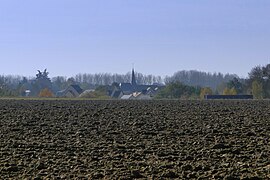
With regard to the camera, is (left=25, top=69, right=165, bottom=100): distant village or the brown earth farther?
(left=25, top=69, right=165, bottom=100): distant village

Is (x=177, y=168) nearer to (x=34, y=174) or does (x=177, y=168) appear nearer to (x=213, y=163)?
A: (x=213, y=163)

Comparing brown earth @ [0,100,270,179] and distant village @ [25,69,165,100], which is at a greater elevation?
distant village @ [25,69,165,100]

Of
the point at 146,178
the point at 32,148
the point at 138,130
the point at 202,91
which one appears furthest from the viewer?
the point at 202,91

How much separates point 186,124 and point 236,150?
9.48 meters

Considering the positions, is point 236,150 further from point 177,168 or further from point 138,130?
point 138,130

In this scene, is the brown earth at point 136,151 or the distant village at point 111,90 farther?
the distant village at point 111,90

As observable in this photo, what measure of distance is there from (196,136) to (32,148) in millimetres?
5877

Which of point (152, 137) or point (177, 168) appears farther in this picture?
point (152, 137)

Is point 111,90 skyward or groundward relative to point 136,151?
skyward

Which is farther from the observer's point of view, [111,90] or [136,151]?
[111,90]

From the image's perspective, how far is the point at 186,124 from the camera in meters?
25.5

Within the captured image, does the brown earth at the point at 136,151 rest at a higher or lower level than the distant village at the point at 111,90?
lower

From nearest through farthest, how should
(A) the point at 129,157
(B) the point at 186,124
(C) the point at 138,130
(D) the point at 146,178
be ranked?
(D) the point at 146,178 < (A) the point at 129,157 < (C) the point at 138,130 < (B) the point at 186,124

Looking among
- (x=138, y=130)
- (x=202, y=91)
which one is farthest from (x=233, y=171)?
(x=202, y=91)
